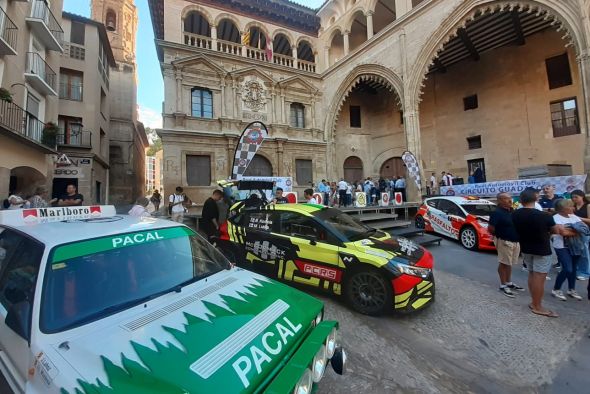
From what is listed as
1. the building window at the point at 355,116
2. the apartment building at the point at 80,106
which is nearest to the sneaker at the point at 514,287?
the apartment building at the point at 80,106

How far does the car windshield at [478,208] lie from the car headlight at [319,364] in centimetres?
805

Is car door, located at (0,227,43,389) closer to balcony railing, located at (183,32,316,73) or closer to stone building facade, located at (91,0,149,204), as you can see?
balcony railing, located at (183,32,316,73)

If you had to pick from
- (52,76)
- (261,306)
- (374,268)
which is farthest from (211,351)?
(52,76)

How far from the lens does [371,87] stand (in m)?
21.7

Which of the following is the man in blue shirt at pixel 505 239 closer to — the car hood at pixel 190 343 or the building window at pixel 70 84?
the car hood at pixel 190 343

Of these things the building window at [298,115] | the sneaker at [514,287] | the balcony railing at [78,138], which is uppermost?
the building window at [298,115]

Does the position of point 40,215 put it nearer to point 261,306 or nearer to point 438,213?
point 261,306

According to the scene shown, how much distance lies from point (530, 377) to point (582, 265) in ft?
12.0

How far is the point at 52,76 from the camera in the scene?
12531mm

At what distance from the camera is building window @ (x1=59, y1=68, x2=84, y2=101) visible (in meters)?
15.4

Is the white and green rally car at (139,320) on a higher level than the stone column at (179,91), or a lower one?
lower

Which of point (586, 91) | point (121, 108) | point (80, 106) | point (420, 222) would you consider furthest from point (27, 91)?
point (586, 91)

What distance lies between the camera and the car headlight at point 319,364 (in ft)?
5.81

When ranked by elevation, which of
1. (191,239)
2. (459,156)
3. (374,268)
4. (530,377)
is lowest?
(530,377)
